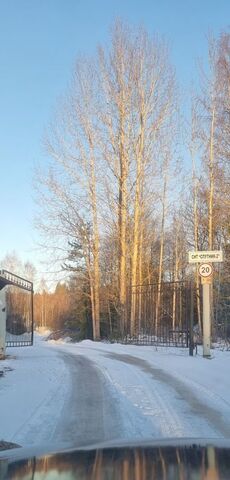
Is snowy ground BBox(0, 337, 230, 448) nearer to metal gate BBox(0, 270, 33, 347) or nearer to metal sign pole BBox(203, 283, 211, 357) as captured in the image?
metal sign pole BBox(203, 283, 211, 357)

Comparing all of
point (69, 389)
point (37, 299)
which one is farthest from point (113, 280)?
point (37, 299)

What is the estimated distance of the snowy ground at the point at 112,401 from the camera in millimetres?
6410

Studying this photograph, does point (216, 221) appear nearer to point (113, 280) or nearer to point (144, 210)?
point (144, 210)

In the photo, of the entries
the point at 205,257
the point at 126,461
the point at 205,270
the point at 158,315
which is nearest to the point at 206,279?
the point at 205,270

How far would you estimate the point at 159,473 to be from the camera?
9.92ft

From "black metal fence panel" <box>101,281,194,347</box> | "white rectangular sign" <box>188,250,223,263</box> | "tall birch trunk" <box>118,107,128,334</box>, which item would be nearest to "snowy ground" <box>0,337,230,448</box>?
"white rectangular sign" <box>188,250,223,263</box>

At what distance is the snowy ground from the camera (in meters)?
6.41

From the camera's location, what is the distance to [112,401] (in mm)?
8484

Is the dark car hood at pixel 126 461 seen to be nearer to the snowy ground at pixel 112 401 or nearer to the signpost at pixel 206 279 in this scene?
the snowy ground at pixel 112 401

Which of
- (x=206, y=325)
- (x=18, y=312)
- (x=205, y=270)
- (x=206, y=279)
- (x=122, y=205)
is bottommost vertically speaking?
(x=206, y=325)

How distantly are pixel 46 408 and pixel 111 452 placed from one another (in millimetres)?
4650

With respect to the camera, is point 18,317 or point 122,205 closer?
point 18,317

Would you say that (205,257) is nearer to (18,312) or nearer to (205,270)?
(205,270)

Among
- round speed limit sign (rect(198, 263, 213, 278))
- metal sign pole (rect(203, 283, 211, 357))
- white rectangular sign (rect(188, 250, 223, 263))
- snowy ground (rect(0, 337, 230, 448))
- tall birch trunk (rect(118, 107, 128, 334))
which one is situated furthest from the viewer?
tall birch trunk (rect(118, 107, 128, 334))
